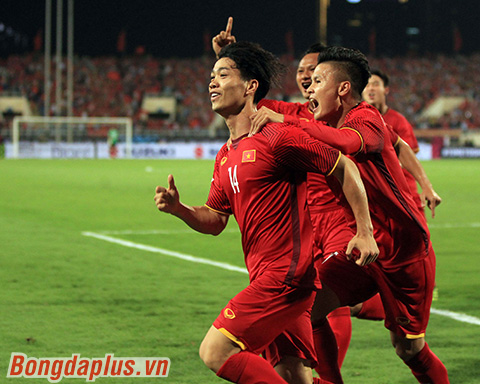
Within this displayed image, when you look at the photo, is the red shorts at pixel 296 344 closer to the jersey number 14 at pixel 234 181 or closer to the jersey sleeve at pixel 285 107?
the jersey number 14 at pixel 234 181

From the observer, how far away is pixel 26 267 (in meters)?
8.80

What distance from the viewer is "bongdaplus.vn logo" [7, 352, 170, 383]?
4.92 meters

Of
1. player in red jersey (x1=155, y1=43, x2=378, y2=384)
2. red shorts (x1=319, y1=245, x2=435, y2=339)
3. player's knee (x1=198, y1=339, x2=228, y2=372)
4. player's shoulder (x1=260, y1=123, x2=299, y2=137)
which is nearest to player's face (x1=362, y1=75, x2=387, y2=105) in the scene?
red shorts (x1=319, y1=245, x2=435, y2=339)

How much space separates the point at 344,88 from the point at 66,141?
40357 millimetres

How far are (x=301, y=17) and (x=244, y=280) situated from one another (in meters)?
59.3

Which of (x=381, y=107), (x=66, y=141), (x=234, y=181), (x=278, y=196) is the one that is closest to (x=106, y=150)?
(x=66, y=141)

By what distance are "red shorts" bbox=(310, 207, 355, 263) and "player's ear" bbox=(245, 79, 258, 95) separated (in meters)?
1.22

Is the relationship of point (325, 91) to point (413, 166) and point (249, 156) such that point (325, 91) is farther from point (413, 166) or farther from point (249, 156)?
point (413, 166)

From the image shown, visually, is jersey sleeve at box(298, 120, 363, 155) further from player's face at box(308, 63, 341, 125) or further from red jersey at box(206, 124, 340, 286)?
player's face at box(308, 63, 341, 125)

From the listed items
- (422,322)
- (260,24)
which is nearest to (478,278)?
(422,322)

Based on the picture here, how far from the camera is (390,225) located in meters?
4.09

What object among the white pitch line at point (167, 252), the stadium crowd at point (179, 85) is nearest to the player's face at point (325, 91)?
the white pitch line at point (167, 252)

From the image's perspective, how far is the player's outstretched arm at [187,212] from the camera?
3.75 meters

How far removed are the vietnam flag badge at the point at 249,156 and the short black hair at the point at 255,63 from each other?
42 centimetres
